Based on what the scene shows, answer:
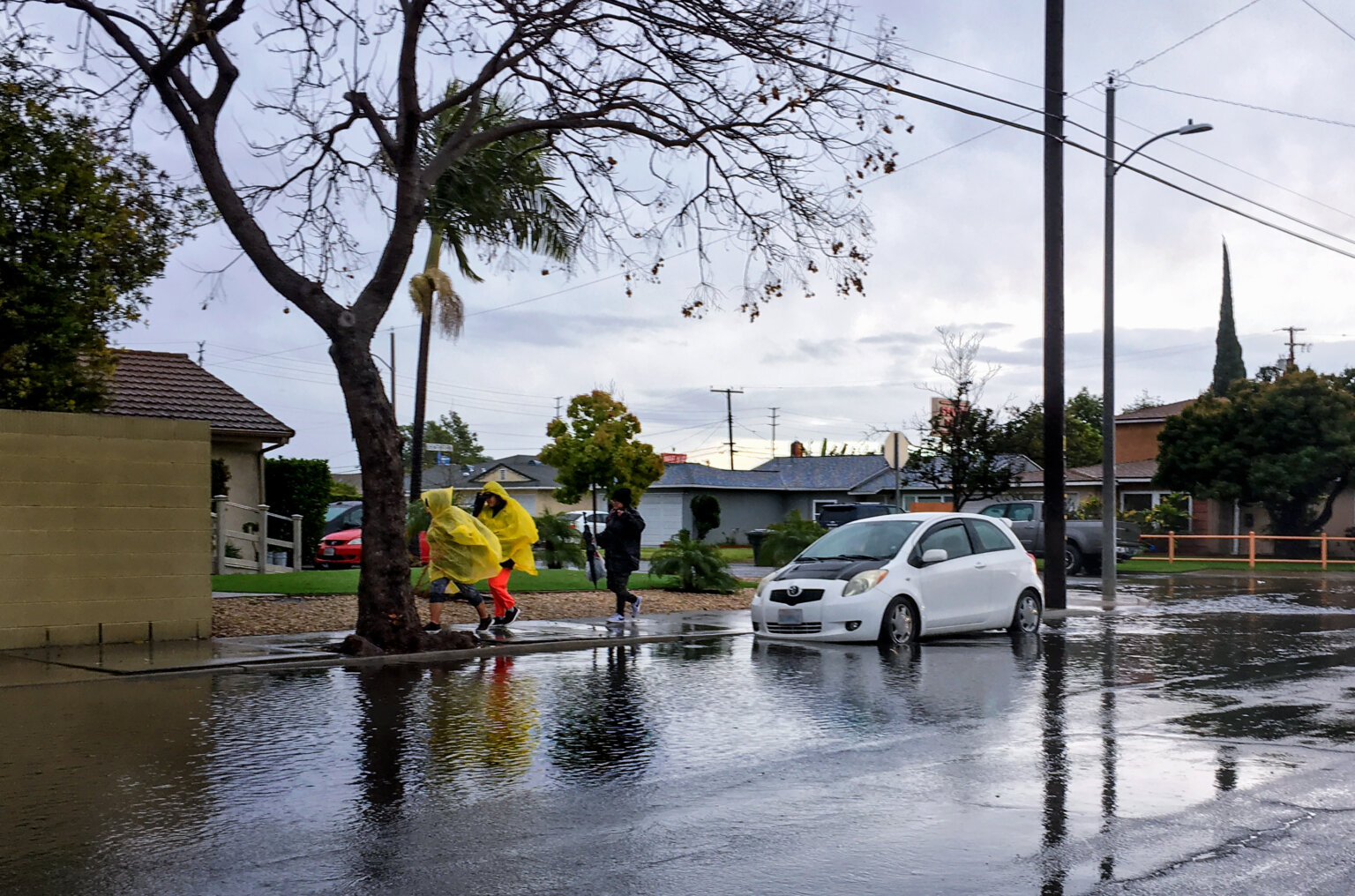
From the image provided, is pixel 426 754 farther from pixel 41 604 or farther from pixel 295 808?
pixel 41 604

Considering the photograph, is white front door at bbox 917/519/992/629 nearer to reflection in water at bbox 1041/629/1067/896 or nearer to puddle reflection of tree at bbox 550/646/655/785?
reflection in water at bbox 1041/629/1067/896

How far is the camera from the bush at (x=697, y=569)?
72.9 ft

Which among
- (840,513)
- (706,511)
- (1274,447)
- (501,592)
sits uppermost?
(1274,447)

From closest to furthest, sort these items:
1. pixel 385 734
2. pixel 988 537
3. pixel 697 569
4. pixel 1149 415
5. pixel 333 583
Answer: pixel 385 734 < pixel 988 537 < pixel 333 583 < pixel 697 569 < pixel 1149 415

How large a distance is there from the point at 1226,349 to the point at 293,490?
176 feet

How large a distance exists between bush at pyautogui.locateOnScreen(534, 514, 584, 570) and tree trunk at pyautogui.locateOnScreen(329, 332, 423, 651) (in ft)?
41.0

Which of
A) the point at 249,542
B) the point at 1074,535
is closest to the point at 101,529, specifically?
the point at 249,542

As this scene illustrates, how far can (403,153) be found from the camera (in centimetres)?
1407

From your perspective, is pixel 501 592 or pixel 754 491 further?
pixel 754 491

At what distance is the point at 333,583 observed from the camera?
71.7ft

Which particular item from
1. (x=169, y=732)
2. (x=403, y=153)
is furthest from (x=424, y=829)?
(x=403, y=153)

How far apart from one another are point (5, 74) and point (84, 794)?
1154 centimetres

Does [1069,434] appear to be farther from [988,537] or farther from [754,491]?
[988,537]

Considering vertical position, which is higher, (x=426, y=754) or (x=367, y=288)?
(x=367, y=288)
